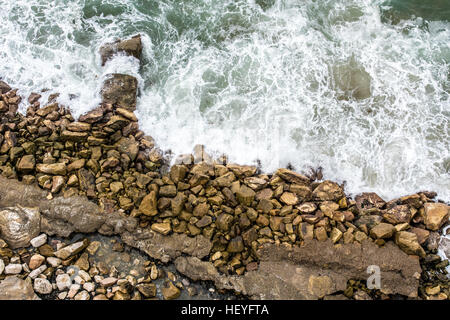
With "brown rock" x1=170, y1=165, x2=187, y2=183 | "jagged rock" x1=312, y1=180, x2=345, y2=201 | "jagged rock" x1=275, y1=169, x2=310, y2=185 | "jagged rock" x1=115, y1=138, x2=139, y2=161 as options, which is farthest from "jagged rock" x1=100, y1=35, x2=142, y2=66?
"jagged rock" x1=312, y1=180, x2=345, y2=201

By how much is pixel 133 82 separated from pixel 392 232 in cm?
508

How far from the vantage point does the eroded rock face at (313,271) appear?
15.0ft

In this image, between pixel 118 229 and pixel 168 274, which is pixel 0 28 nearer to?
pixel 118 229

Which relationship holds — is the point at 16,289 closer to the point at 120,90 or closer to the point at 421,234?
the point at 120,90

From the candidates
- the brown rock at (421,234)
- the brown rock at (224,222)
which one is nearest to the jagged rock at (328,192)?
the brown rock at (421,234)

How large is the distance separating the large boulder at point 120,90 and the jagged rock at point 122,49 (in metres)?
0.58

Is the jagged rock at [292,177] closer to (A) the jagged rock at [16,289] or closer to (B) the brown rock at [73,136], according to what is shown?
(B) the brown rock at [73,136]

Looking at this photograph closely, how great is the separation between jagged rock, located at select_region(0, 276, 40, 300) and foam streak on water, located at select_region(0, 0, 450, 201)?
114 inches

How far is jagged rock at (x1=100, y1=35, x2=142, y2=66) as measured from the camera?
6.58 metres

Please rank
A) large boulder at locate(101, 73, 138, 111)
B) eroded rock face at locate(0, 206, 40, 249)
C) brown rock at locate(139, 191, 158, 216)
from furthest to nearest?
1. large boulder at locate(101, 73, 138, 111)
2. brown rock at locate(139, 191, 158, 216)
3. eroded rock face at locate(0, 206, 40, 249)

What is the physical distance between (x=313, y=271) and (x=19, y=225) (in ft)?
13.9

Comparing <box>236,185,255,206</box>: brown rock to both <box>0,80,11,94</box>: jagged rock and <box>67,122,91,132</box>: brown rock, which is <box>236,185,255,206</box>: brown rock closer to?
<box>67,122,91,132</box>: brown rock

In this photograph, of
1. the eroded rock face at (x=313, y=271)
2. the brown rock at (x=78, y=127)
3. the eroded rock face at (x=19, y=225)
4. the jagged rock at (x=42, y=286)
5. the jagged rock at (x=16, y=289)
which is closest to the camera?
the jagged rock at (x=16, y=289)

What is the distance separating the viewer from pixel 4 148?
17.8 ft
